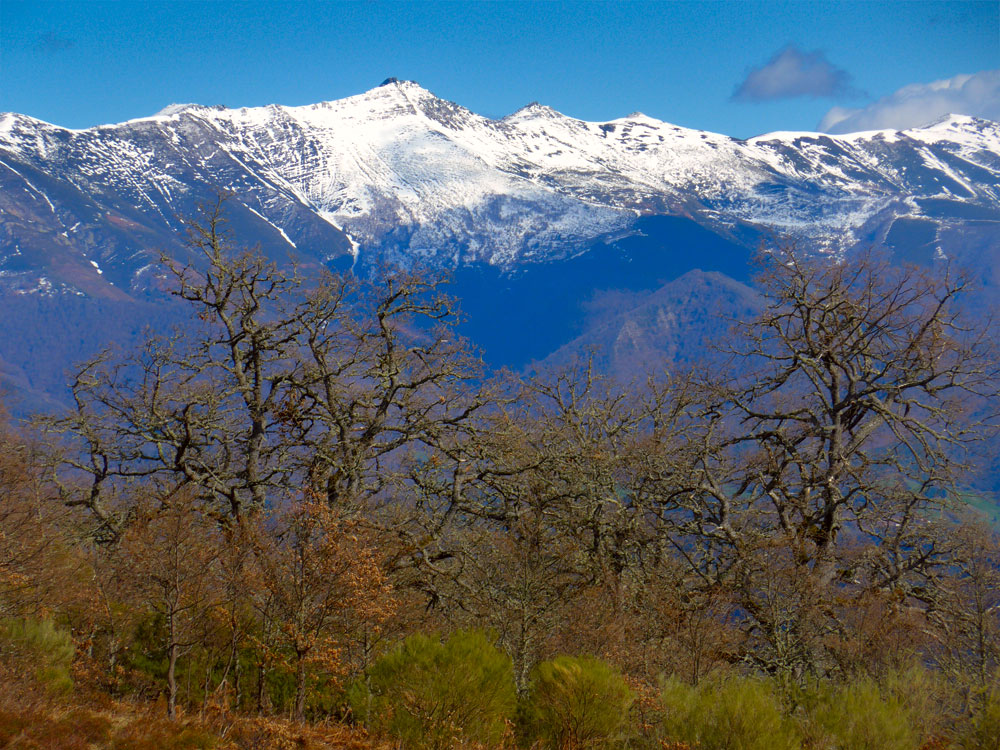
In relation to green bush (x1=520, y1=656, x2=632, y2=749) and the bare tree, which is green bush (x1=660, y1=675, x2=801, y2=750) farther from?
the bare tree

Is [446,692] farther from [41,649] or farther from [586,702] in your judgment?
[41,649]

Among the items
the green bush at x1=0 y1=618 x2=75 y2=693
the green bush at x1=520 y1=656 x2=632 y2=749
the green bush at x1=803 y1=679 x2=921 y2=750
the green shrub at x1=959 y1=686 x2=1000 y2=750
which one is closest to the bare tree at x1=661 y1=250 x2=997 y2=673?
the green shrub at x1=959 y1=686 x2=1000 y2=750

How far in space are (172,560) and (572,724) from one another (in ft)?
20.6

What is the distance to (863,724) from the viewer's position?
9.26m

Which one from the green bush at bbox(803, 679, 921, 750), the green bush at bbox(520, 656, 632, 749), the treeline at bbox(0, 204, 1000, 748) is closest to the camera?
the green bush at bbox(803, 679, 921, 750)

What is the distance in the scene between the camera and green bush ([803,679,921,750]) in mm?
9148

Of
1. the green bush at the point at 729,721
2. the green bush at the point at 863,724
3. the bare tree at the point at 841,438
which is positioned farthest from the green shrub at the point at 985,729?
the bare tree at the point at 841,438

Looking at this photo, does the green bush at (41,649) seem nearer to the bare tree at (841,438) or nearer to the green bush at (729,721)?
the green bush at (729,721)

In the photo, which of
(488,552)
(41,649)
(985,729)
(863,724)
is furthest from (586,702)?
(488,552)

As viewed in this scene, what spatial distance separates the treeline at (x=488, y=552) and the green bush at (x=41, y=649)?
0.04 metres

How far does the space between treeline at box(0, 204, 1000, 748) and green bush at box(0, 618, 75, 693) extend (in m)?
0.04

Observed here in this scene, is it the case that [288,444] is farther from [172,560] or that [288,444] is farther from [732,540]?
[732,540]

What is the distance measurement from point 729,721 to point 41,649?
31.4 feet

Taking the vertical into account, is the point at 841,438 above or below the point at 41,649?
above
